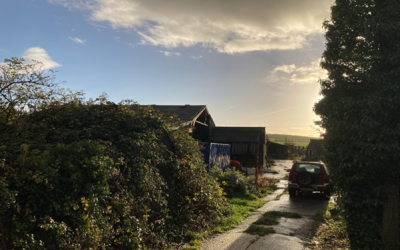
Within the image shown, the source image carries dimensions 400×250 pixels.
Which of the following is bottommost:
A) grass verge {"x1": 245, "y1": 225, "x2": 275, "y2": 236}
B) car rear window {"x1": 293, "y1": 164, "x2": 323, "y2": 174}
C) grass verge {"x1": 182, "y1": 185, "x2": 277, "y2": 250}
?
grass verge {"x1": 182, "y1": 185, "x2": 277, "y2": 250}

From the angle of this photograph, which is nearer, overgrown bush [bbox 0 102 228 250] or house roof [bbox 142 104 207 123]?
overgrown bush [bbox 0 102 228 250]

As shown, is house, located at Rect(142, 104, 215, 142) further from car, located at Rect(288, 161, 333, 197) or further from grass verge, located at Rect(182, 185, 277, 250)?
car, located at Rect(288, 161, 333, 197)

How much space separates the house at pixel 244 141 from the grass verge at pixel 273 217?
22.1 m

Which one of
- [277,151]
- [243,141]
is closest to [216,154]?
[243,141]

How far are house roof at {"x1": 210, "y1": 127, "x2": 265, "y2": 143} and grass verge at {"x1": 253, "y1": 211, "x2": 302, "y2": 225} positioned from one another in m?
23.0

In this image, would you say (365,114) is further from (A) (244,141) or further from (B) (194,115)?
(A) (244,141)

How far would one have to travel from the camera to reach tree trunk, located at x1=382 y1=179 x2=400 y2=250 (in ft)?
17.9

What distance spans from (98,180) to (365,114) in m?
5.01

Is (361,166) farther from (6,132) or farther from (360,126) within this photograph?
(6,132)

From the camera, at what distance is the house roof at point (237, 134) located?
33.1 m

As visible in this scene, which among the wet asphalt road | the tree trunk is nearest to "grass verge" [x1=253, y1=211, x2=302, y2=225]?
the wet asphalt road

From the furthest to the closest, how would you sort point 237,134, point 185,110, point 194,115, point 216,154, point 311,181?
point 237,134
point 185,110
point 194,115
point 216,154
point 311,181

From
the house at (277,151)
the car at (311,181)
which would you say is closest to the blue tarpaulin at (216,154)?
the car at (311,181)

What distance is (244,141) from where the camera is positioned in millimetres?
32719
